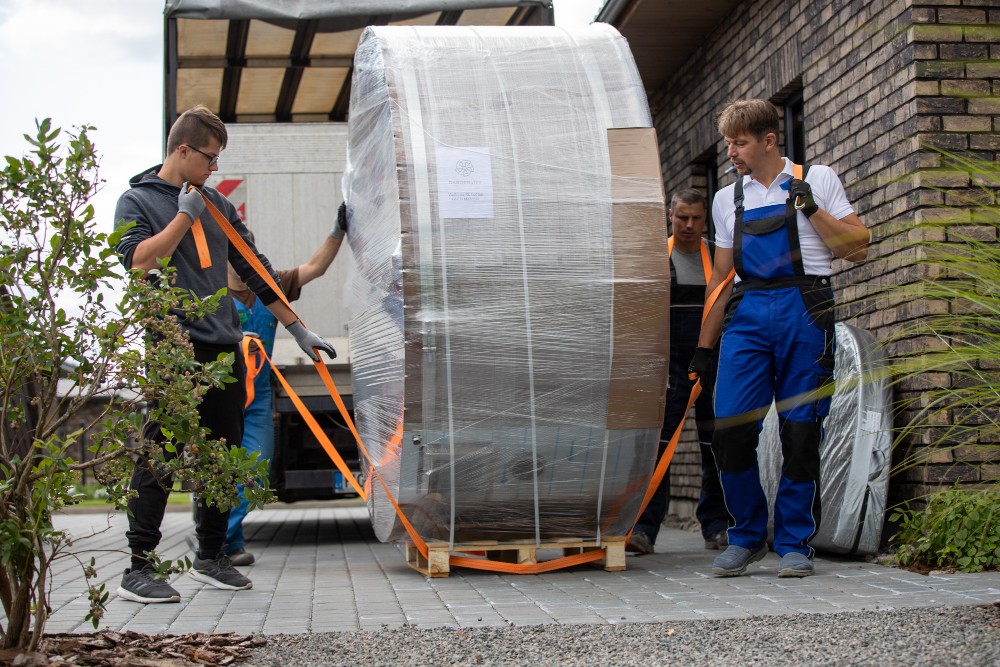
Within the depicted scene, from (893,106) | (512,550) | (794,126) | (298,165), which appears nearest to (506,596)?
(512,550)

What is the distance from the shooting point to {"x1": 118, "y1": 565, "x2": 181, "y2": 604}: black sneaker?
4988mm

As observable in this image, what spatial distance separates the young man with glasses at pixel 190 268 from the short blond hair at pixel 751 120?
2309 mm

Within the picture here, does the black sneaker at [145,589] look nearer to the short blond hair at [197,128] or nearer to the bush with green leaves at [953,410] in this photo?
the short blond hair at [197,128]

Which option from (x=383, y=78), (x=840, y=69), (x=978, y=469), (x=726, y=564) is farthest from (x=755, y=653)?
(x=840, y=69)

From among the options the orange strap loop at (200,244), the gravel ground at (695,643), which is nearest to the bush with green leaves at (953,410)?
the gravel ground at (695,643)

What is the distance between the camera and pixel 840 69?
22.6 ft

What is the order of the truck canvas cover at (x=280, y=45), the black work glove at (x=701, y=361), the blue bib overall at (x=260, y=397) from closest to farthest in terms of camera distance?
the black work glove at (x=701, y=361)
the blue bib overall at (x=260, y=397)
the truck canvas cover at (x=280, y=45)

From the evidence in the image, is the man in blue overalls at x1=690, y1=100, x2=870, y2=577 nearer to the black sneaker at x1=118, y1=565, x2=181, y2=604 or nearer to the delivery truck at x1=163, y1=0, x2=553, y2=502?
the black sneaker at x1=118, y1=565, x2=181, y2=604

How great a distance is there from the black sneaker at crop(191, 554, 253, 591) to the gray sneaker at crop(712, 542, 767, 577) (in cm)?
213

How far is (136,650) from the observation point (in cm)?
366

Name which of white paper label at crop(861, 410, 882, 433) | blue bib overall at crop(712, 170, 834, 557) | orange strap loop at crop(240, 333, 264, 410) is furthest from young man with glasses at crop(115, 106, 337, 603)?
white paper label at crop(861, 410, 882, 433)

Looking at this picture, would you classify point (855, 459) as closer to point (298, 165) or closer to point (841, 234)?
point (841, 234)

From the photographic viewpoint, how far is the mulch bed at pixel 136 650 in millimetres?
3439

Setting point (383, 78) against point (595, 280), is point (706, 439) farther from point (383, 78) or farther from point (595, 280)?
point (383, 78)
